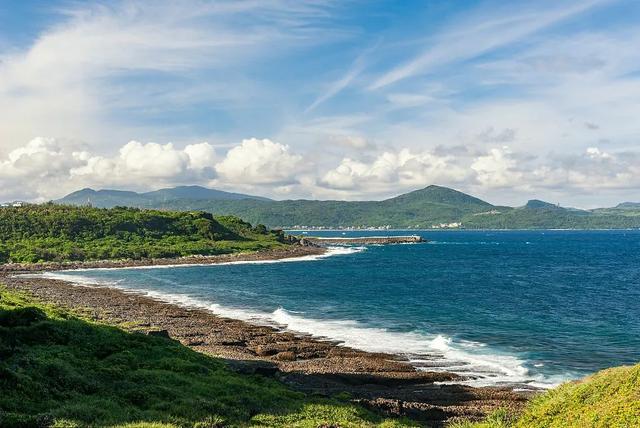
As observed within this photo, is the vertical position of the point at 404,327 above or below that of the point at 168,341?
below

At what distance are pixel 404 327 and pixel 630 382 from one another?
164ft

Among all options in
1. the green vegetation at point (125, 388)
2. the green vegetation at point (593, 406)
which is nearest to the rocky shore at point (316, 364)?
the green vegetation at point (125, 388)

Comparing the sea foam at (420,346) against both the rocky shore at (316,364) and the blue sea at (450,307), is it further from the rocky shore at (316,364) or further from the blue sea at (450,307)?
the rocky shore at (316,364)

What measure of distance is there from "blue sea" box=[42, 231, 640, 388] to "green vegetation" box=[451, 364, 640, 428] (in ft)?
72.7

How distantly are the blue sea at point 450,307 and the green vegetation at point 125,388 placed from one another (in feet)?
64.8

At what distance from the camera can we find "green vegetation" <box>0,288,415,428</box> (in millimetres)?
22453

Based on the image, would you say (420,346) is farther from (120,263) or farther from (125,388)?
(120,263)

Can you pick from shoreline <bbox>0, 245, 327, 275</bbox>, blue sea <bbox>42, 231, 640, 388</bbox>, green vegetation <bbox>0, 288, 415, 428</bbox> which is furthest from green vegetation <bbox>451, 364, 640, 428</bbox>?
shoreline <bbox>0, 245, 327, 275</bbox>

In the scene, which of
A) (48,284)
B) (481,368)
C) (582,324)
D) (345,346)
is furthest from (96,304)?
(582,324)

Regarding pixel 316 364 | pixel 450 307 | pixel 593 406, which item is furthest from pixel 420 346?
pixel 593 406

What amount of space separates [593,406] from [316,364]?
29872mm

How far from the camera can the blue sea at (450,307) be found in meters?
50.6

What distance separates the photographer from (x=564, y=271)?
148 meters

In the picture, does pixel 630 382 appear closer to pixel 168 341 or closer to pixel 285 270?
pixel 168 341
